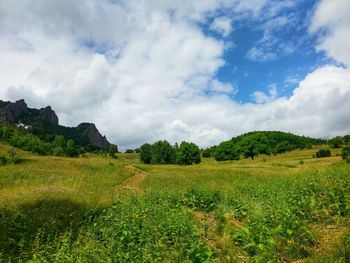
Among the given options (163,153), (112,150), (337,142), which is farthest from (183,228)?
(112,150)

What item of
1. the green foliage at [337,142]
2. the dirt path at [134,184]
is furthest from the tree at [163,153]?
the dirt path at [134,184]

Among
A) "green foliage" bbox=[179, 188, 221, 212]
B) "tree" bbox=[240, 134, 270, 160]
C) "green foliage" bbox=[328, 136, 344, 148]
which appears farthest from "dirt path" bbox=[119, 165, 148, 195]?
"green foliage" bbox=[328, 136, 344, 148]

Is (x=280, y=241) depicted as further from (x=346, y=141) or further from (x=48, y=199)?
(x=346, y=141)

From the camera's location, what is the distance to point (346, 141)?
134 m

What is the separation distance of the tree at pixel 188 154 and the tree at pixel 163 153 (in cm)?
1121

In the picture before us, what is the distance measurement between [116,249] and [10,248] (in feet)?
14.2

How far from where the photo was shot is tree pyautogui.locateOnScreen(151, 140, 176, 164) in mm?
131000

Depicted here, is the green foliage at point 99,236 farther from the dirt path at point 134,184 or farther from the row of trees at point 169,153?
the row of trees at point 169,153

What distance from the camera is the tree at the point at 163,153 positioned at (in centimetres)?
13100

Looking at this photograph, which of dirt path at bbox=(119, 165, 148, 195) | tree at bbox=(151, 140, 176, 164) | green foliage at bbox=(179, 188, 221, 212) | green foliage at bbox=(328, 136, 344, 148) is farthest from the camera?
green foliage at bbox=(328, 136, 344, 148)

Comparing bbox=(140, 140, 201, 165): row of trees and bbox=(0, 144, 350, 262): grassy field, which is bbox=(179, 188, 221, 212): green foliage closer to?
bbox=(0, 144, 350, 262): grassy field

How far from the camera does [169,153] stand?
132 metres

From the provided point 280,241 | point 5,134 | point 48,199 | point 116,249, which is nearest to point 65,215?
point 48,199

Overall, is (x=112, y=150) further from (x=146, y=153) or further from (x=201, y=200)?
(x=201, y=200)
